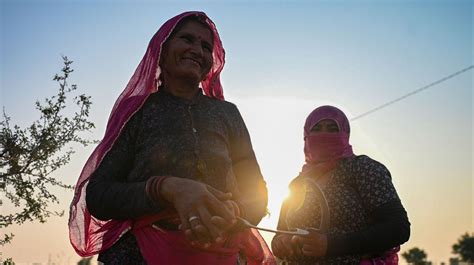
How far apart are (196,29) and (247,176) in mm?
655

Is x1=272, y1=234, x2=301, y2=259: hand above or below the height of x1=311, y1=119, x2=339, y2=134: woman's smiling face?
below

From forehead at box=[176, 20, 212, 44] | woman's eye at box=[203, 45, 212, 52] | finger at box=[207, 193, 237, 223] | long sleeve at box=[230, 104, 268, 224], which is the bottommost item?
finger at box=[207, 193, 237, 223]

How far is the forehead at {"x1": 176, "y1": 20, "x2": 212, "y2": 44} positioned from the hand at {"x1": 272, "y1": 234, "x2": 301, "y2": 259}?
1.79 meters

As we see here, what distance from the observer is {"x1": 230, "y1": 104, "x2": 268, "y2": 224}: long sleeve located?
1.99 m

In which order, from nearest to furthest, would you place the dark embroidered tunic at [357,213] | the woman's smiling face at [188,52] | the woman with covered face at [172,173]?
the woman with covered face at [172,173] → the woman's smiling face at [188,52] → the dark embroidered tunic at [357,213]

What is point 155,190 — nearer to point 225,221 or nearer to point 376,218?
point 225,221

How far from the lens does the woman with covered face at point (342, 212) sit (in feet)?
12.0

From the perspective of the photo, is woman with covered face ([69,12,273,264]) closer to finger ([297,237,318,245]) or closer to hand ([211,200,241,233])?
hand ([211,200,241,233])

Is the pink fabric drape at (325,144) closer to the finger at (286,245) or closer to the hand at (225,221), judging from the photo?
the finger at (286,245)

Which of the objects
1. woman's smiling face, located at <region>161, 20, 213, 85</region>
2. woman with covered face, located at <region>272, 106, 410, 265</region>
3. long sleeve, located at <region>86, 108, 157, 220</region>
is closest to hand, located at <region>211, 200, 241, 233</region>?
long sleeve, located at <region>86, 108, 157, 220</region>

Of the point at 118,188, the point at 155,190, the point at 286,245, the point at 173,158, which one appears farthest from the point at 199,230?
the point at 286,245

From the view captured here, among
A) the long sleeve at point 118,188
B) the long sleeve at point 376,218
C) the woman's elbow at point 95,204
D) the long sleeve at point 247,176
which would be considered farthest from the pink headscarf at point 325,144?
the woman's elbow at point 95,204

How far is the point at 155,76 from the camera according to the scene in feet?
8.11

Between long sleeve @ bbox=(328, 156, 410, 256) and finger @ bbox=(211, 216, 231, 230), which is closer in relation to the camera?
finger @ bbox=(211, 216, 231, 230)
